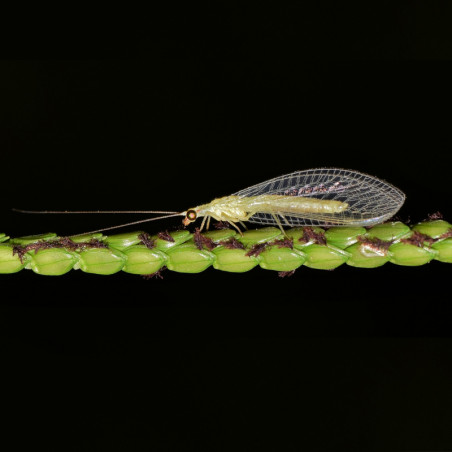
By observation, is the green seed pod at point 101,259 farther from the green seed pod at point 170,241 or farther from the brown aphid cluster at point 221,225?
the brown aphid cluster at point 221,225

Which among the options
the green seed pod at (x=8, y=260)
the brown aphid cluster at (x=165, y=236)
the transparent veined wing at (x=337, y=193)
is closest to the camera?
the green seed pod at (x=8, y=260)

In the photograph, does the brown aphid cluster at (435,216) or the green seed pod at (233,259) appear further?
the brown aphid cluster at (435,216)

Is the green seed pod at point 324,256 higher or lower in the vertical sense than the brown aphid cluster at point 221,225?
lower

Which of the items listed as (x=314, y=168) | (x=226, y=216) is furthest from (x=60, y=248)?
(x=314, y=168)

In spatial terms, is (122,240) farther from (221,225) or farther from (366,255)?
(366,255)

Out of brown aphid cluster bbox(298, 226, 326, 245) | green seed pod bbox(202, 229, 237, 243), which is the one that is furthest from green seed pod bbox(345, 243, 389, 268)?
green seed pod bbox(202, 229, 237, 243)

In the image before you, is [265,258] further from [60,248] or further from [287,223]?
[60,248]

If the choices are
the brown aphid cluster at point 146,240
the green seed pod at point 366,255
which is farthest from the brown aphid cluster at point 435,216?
the brown aphid cluster at point 146,240
